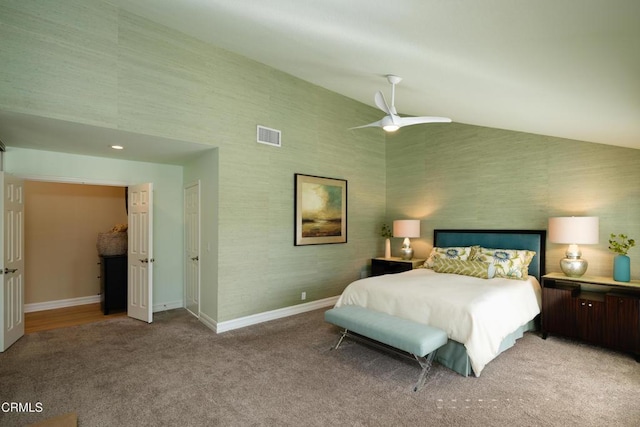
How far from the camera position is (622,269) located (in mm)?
3586

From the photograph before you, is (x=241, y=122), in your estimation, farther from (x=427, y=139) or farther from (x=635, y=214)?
(x=635, y=214)

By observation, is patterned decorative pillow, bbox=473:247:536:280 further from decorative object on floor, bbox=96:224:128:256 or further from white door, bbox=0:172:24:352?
white door, bbox=0:172:24:352

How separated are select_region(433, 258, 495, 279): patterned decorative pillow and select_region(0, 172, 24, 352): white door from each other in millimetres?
5408

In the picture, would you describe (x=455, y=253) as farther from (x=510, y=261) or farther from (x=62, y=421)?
(x=62, y=421)

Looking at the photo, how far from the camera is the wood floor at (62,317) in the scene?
437 cm

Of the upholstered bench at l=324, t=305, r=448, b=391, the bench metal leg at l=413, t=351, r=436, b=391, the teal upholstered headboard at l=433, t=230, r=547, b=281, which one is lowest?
the bench metal leg at l=413, t=351, r=436, b=391

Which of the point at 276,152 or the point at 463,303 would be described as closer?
the point at 463,303

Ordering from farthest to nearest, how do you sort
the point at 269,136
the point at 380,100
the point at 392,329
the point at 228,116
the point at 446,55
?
the point at 269,136
the point at 228,116
the point at 380,100
the point at 392,329
the point at 446,55

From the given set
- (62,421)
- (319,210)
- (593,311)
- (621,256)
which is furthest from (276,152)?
(621,256)

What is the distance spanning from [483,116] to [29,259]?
726 centimetres

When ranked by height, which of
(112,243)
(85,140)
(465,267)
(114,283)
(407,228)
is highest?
(85,140)

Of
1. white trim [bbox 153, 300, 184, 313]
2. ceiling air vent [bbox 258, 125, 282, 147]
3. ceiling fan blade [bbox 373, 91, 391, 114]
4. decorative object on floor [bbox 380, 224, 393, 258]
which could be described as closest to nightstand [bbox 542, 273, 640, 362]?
decorative object on floor [bbox 380, 224, 393, 258]

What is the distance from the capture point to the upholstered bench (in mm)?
2730

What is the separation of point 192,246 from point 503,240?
482 centimetres
